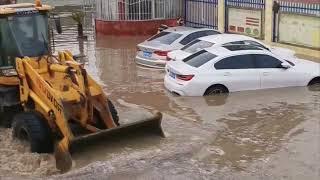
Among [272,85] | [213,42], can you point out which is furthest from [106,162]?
[213,42]

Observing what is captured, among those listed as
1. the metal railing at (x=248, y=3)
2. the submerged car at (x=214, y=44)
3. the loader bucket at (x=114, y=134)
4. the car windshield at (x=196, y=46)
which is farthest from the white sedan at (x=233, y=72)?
the metal railing at (x=248, y=3)

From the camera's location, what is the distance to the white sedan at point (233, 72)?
15.0 metres

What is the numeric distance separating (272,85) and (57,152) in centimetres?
746

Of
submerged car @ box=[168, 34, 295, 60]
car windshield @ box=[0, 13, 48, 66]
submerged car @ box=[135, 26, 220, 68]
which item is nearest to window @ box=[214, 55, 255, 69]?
submerged car @ box=[168, 34, 295, 60]

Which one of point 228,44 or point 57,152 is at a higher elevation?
point 228,44

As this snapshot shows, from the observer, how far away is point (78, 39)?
2655cm

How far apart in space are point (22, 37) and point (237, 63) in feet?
19.8

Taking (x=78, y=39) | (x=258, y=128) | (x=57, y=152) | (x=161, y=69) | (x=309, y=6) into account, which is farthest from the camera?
(x=78, y=39)

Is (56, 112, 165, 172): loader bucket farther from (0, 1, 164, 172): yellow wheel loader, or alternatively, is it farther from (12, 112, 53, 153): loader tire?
(12, 112, 53, 153): loader tire

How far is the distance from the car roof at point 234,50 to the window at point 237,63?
137mm

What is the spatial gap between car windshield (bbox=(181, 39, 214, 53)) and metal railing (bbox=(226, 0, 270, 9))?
571cm

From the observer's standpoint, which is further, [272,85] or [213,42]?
[213,42]

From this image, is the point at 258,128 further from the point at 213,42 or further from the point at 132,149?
the point at 213,42

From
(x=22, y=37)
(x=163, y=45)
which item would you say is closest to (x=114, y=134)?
(x=22, y=37)
